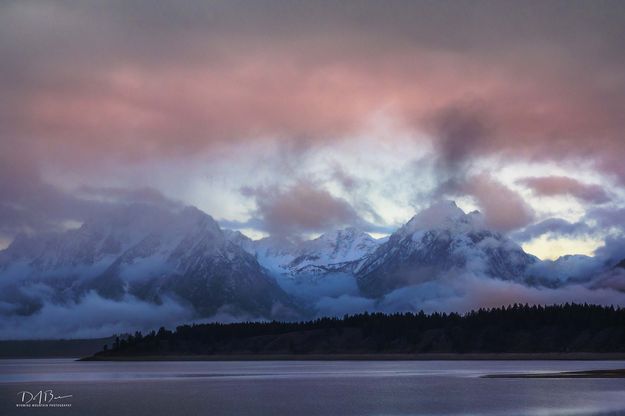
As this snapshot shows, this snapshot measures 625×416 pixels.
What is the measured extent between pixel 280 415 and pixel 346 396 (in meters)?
33.3

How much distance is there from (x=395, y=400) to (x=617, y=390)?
34.3 meters

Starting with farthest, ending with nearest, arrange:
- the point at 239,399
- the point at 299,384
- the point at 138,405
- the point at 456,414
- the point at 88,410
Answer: the point at 299,384, the point at 239,399, the point at 138,405, the point at 88,410, the point at 456,414

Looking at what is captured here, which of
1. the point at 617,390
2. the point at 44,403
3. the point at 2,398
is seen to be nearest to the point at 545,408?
the point at 617,390

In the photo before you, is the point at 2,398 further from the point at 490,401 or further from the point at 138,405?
the point at 490,401

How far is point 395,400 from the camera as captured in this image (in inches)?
4929

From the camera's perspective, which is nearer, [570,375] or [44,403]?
[44,403]

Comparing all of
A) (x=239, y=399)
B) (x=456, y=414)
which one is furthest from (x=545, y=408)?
(x=239, y=399)

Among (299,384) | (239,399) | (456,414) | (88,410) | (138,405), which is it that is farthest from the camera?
(299,384)

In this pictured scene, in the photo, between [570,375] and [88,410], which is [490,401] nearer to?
[88,410]

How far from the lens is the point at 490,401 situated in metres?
120
